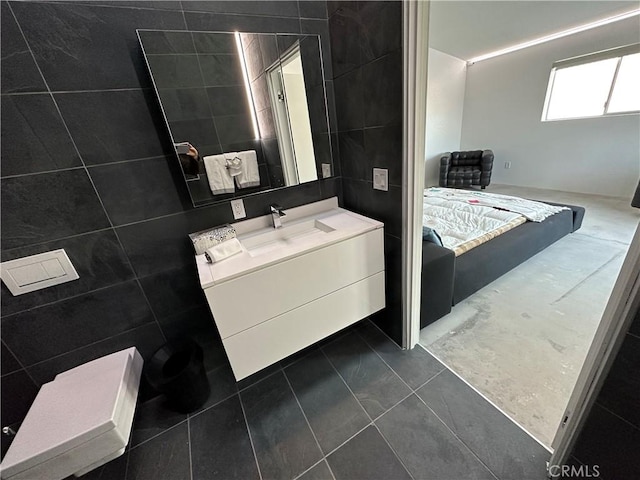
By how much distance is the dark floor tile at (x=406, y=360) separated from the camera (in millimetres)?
1421

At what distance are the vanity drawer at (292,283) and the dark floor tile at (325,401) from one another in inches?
21.4

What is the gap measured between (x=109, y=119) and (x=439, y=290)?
6.59 ft

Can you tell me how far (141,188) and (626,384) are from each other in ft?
6.27

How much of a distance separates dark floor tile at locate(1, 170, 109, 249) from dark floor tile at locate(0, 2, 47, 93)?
31 cm

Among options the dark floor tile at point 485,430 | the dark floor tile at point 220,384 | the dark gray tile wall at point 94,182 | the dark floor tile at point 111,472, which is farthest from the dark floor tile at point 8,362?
the dark floor tile at point 485,430

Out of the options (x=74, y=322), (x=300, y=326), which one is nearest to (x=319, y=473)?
(x=300, y=326)

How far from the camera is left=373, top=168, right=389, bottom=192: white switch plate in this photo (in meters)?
1.30

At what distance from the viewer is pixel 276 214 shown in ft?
4.75

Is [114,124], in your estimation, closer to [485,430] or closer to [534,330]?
[485,430]

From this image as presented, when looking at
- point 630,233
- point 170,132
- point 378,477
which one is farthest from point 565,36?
point 378,477

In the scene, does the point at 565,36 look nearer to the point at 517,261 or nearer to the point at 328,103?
the point at 517,261

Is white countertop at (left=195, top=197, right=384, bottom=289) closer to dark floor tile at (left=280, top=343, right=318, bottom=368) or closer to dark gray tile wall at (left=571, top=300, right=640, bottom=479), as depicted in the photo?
dark floor tile at (left=280, top=343, right=318, bottom=368)

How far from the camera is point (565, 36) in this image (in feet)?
13.2

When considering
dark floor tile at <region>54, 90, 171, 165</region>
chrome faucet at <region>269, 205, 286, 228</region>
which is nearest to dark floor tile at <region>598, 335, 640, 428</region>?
chrome faucet at <region>269, 205, 286, 228</region>
